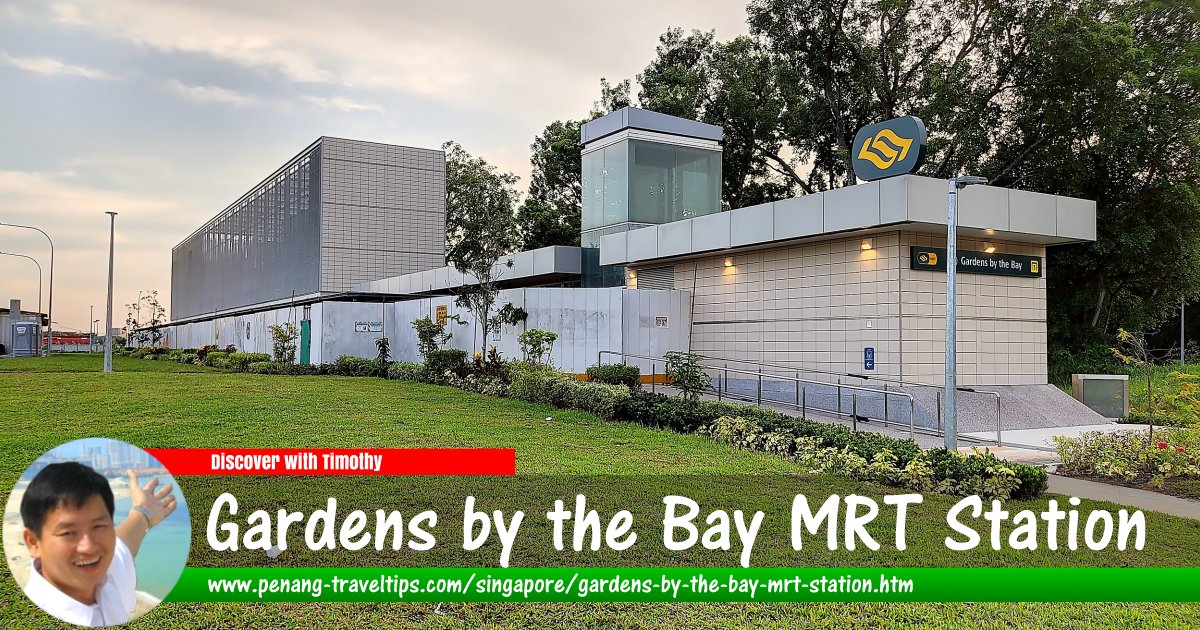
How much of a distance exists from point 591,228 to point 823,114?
12003 millimetres

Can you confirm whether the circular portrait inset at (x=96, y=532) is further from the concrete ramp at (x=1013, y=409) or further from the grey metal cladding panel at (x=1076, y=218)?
the grey metal cladding panel at (x=1076, y=218)

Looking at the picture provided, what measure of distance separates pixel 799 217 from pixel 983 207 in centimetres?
362

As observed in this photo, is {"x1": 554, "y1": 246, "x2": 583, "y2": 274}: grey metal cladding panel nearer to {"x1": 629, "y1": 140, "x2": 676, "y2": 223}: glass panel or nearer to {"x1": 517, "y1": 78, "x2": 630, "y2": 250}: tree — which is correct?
{"x1": 629, "y1": 140, "x2": 676, "y2": 223}: glass panel

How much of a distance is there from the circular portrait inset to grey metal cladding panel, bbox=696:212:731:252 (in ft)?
A: 55.6

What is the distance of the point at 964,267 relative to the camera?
54.9ft

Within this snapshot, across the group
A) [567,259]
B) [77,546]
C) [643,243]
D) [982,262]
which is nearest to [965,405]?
[982,262]

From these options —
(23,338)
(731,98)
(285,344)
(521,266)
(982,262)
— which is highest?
(731,98)

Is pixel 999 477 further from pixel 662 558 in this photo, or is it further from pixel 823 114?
Result: pixel 823 114

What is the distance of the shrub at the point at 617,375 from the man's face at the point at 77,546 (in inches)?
563

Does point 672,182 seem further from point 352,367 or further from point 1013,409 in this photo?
point 1013,409

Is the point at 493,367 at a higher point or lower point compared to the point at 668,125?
lower

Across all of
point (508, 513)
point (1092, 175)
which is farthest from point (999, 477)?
point (1092, 175)

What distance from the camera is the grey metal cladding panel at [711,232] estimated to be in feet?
64.4

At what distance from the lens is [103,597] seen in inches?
134
